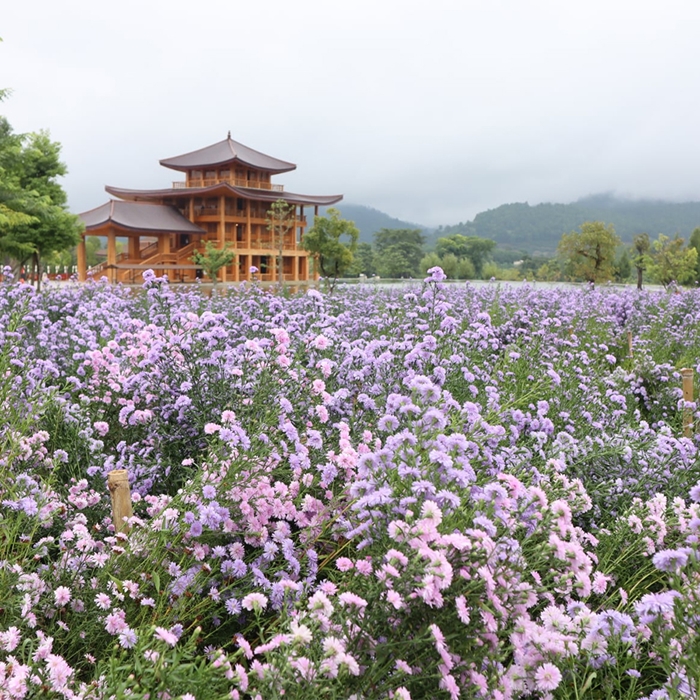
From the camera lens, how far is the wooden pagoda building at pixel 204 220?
31438 mm

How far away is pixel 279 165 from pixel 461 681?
38307 mm

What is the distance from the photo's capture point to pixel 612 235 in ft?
105

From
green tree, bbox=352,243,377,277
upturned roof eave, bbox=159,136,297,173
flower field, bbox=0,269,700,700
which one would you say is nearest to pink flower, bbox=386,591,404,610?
flower field, bbox=0,269,700,700

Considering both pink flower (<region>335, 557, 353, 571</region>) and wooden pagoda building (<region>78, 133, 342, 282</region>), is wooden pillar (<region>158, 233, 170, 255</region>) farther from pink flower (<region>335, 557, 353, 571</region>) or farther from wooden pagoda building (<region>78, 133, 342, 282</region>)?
pink flower (<region>335, 557, 353, 571</region>)

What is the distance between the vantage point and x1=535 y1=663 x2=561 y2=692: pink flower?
161 centimetres

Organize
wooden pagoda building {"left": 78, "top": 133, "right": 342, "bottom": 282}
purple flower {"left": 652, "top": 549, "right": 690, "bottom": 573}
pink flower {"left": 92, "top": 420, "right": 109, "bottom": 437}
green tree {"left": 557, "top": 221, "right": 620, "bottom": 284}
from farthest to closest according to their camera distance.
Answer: green tree {"left": 557, "top": 221, "right": 620, "bottom": 284}
wooden pagoda building {"left": 78, "top": 133, "right": 342, "bottom": 282}
pink flower {"left": 92, "top": 420, "right": 109, "bottom": 437}
purple flower {"left": 652, "top": 549, "right": 690, "bottom": 573}

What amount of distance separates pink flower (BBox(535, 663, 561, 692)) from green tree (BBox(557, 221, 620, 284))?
107ft

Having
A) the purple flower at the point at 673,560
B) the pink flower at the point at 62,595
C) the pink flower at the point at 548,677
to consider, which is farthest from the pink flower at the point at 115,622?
the purple flower at the point at 673,560

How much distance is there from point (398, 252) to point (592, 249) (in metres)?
39.7

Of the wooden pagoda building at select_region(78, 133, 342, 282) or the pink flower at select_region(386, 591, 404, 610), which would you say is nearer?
the pink flower at select_region(386, 591, 404, 610)

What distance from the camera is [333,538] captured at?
2.61m

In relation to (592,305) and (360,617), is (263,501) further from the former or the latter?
(592,305)

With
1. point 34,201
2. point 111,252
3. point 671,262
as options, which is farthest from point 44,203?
point 671,262

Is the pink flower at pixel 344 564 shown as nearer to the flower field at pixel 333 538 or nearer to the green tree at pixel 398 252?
the flower field at pixel 333 538
